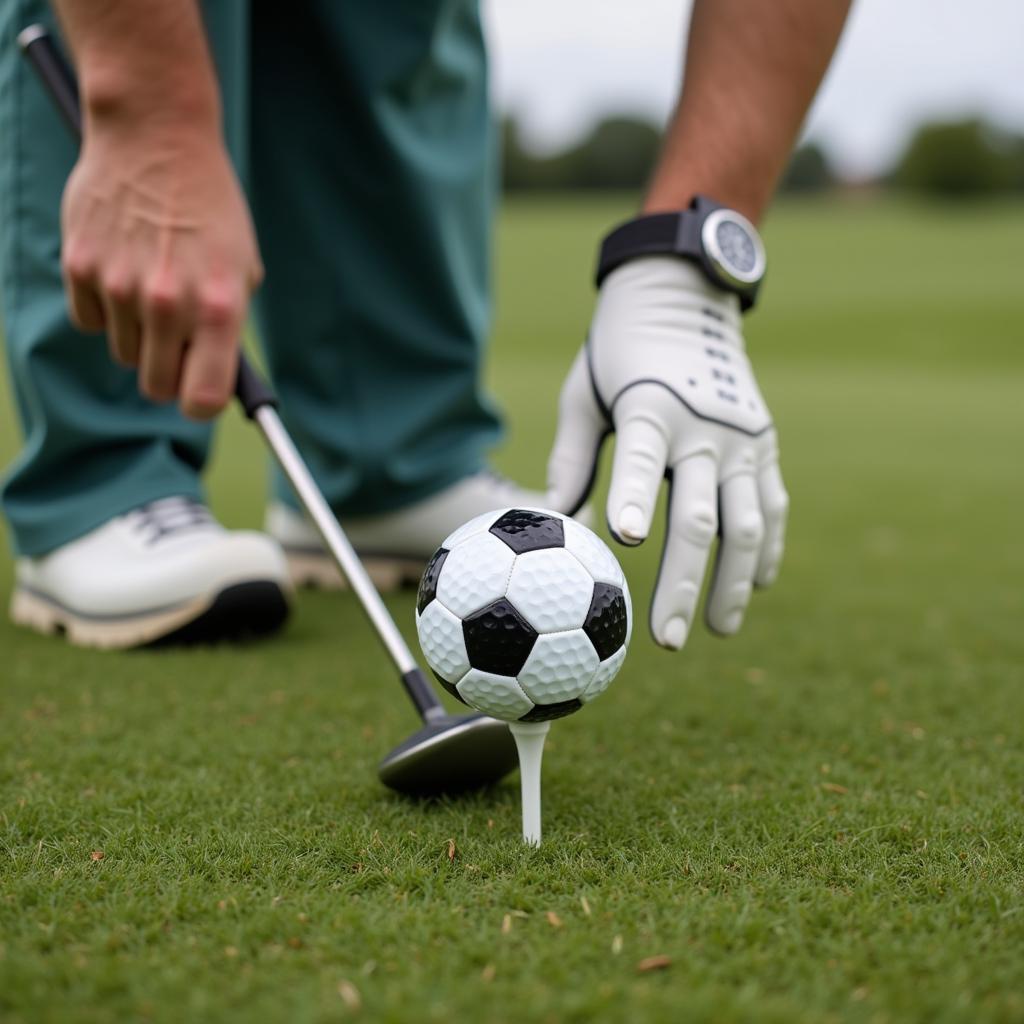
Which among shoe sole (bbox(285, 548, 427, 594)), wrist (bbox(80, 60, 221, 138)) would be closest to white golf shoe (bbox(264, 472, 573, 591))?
shoe sole (bbox(285, 548, 427, 594))

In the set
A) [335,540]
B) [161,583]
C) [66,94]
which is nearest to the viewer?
[335,540]

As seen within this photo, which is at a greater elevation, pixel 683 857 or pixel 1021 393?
pixel 683 857

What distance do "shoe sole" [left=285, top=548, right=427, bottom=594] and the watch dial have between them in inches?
57.2

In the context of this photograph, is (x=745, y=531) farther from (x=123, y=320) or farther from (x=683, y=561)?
(x=123, y=320)

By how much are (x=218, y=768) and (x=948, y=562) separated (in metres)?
2.58

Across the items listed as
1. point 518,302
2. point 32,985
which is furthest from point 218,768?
point 518,302

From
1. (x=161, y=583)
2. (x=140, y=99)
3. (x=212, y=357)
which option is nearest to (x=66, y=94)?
(x=140, y=99)

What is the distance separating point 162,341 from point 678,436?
91 cm

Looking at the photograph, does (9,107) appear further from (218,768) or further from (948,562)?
(948,562)

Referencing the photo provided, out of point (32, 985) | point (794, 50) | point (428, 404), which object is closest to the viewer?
point (32, 985)

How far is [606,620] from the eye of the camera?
134 cm

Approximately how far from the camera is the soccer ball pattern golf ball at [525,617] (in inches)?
51.2

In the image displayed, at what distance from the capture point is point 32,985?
98cm

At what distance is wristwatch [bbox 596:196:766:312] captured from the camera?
1.79 meters
